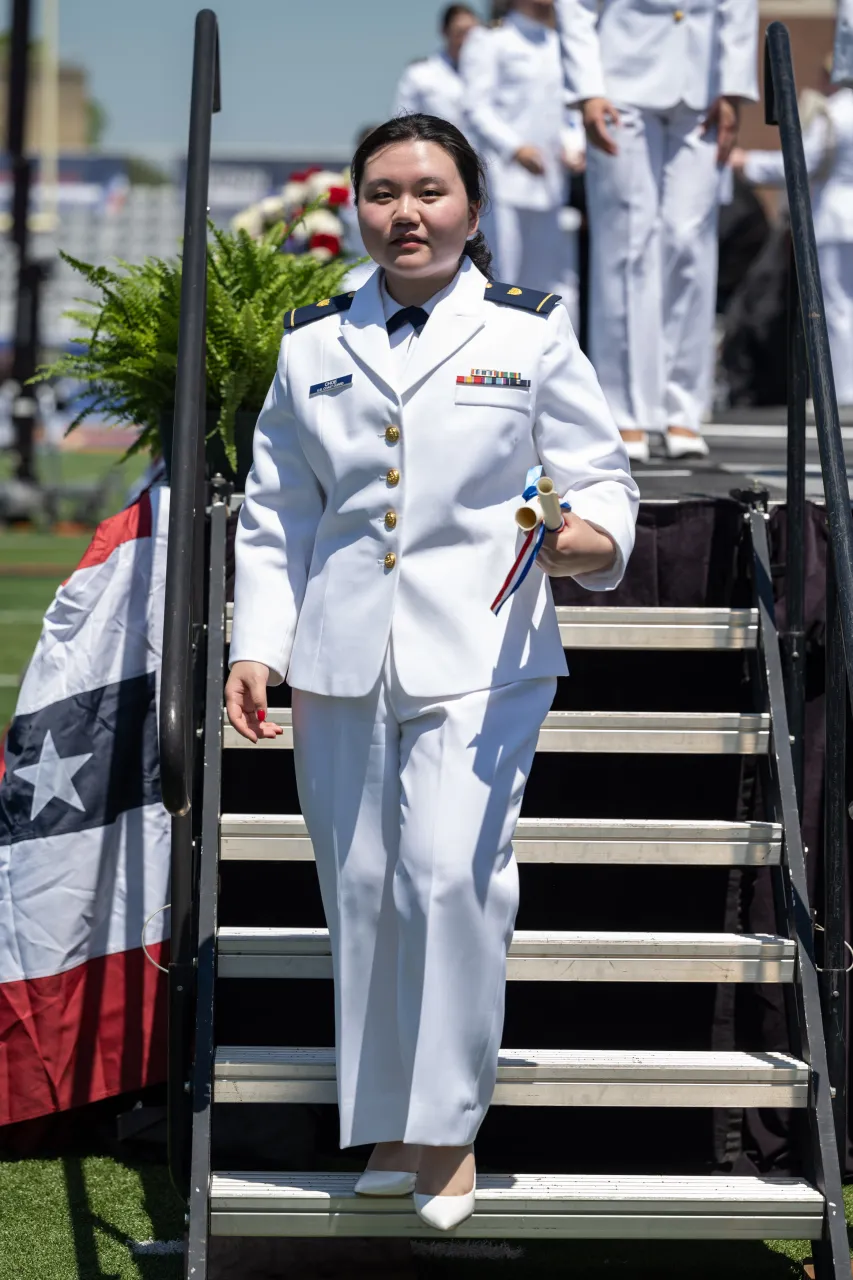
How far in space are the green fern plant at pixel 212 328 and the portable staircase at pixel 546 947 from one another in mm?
322

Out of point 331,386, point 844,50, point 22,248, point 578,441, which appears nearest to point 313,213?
point 844,50

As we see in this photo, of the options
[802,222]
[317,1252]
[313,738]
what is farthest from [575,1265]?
[802,222]

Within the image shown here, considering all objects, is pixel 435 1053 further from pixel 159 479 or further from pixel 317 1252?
pixel 159 479

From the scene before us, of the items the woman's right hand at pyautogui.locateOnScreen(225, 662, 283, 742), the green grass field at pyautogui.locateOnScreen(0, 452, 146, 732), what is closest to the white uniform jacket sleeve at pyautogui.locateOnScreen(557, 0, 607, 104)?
the green grass field at pyautogui.locateOnScreen(0, 452, 146, 732)

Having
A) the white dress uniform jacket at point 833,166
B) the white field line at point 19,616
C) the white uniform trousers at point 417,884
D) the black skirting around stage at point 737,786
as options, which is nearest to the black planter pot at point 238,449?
the black skirting around stage at point 737,786

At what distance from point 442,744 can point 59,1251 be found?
5.07 feet

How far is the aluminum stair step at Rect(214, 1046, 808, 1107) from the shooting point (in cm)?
373

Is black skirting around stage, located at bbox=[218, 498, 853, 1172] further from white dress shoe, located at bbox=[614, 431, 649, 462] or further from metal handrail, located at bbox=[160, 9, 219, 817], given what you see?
white dress shoe, located at bbox=[614, 431, 649, 462]

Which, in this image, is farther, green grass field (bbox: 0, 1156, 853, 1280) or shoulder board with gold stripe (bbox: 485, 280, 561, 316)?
green grass field (bbox: 0, 1156, 853, 1280)

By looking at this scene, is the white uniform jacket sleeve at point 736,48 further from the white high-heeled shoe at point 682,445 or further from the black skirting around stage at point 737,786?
the black skirting around stage at point 737,786

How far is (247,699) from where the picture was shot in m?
3.34

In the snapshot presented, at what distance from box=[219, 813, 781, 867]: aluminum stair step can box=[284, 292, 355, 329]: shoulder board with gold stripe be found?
1.14 m

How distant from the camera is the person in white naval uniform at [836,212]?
9.03 meters

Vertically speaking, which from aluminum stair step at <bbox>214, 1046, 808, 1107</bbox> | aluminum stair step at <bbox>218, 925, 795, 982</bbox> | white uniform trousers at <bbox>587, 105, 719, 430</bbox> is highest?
white uniform trousers at <bbox>587, 105, 719, 430</bbox>
